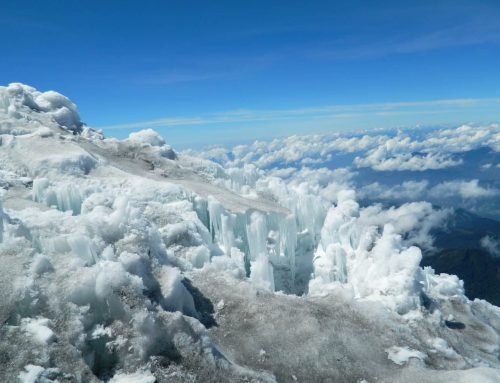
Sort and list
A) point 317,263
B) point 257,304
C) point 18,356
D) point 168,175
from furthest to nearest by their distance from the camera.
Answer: point 168,175 → point 317,263 → point 257,304 → point 18,356

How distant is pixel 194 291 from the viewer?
3344 centimetres

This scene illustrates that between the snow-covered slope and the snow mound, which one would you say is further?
the snow mound

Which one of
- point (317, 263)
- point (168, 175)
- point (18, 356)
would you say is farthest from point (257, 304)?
point (168, 175)

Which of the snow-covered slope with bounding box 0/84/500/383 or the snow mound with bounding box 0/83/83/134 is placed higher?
the snow mound with bounding box 0/83/83/134

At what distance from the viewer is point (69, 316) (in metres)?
21.7

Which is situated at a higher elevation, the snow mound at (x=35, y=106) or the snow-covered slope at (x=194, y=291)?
the snow mound at (x=35, y=106)

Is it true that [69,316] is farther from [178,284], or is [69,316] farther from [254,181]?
[254,181]

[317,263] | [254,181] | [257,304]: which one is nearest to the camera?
[257,304]

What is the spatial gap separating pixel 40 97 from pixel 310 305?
225ft

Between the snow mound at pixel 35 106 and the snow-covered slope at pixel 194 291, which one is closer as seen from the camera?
the snow-covered slope at pixel 194 291

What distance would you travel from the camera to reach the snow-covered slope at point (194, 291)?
70.6 ft

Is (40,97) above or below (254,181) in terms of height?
above

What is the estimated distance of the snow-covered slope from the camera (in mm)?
21531

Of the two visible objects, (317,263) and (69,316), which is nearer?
(69,316)
